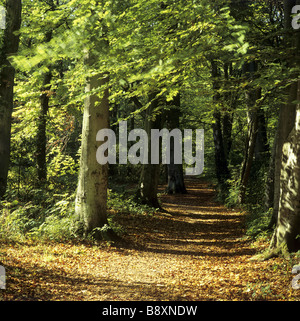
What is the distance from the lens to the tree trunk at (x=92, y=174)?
29.1 feet

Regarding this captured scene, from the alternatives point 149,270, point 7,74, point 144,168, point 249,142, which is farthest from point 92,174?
point 249,142

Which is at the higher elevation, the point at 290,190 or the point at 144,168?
the point at 144,168

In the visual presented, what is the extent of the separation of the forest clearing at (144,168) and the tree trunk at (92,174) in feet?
0.09

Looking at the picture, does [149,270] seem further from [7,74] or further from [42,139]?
[42,139]

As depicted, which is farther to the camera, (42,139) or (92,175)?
(42,139)

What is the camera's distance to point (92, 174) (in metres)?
8.92

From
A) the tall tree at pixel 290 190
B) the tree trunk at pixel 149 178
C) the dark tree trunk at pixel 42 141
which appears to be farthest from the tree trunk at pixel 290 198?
the dark tree trunk at pixel 42 141

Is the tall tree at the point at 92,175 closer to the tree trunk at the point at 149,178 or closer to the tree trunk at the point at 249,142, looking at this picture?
the tree trunk at the point at 149,178

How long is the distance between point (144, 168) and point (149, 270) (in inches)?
272

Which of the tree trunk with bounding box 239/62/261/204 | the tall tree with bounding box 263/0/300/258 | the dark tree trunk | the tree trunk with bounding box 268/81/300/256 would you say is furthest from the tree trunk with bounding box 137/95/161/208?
the tree trunk with bounding box 268/81/300/256

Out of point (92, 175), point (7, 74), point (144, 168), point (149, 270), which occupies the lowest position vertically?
point (149, 270)

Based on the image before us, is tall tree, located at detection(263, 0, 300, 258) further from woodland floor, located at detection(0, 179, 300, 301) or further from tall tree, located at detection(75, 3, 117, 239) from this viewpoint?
tall tree, located at detection(75, 3, 117, 239)

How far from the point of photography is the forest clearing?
5.77m
